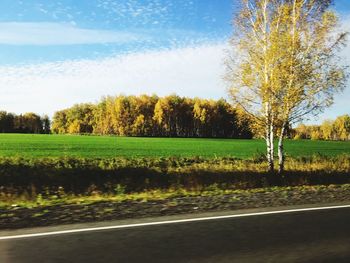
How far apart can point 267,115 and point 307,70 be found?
3.25 metres

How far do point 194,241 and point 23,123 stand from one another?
603 feet

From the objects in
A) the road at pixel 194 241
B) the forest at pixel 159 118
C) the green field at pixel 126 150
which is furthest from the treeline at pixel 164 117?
the road at pixel 194 241

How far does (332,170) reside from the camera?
26984mm

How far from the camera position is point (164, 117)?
5143 inches

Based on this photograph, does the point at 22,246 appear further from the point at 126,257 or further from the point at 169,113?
the point at 169,113

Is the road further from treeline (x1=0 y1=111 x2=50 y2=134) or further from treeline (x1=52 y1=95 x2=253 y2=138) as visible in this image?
treeline (x1=0 y1=111 x2=50 y2=134)

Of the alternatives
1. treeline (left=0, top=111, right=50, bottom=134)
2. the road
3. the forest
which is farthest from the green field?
treeline (left=0, top=111, right=50, bottom=134)

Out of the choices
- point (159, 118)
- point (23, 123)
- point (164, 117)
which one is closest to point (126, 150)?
point (159, 118)

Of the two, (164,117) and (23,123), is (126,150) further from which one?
(23,123)

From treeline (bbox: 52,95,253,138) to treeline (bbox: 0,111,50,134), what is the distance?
38883 mm

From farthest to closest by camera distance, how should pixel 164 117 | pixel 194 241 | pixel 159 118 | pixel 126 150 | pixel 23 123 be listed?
pixel 23 123, pixel 164 117, pixel 159 118, pixel 126 150, pixel 194 241

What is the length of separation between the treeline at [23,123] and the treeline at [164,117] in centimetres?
3888

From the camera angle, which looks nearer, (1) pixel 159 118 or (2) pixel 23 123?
(1) pixel 159 118

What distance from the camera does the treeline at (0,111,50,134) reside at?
16312 centimetres
